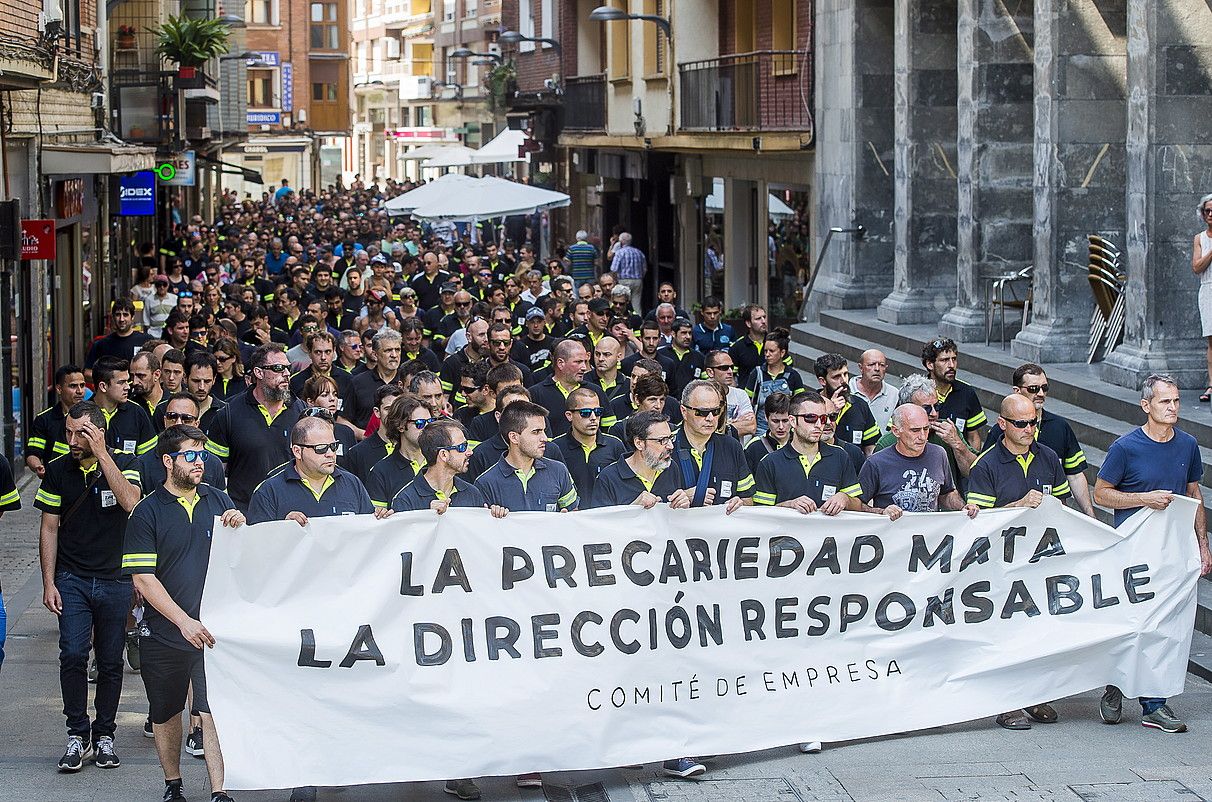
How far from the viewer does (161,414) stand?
11.6 metres

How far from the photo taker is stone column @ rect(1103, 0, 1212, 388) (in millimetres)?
14289

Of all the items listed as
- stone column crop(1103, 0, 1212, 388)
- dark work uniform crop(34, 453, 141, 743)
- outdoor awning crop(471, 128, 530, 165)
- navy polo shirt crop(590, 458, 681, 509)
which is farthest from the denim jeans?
outdoor awning crop(471, 128, 530, 165)

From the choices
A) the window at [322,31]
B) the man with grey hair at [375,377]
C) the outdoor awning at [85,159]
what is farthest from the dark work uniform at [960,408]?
the window at [322,31]

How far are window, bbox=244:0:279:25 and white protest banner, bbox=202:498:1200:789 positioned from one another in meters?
82.3

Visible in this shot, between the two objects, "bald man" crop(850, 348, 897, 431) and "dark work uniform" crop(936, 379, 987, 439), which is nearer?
"dark work uniform" crop(936, 379, 987, 439)

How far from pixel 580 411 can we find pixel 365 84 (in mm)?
94604

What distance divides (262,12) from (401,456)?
82146 mm

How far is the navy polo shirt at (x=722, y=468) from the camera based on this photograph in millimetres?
9375

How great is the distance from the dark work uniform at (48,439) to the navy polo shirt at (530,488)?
2.53m

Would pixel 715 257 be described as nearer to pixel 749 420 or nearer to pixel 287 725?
pixel 749 420

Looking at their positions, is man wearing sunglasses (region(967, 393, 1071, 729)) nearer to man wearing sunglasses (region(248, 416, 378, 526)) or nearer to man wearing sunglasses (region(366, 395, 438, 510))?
man wearing sunglasses (region(366, 395, 438, 510))

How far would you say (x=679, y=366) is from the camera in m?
14.7

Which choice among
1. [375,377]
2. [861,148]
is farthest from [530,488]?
[861,148]

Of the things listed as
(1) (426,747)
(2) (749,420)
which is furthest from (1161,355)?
(1) (426,747)
